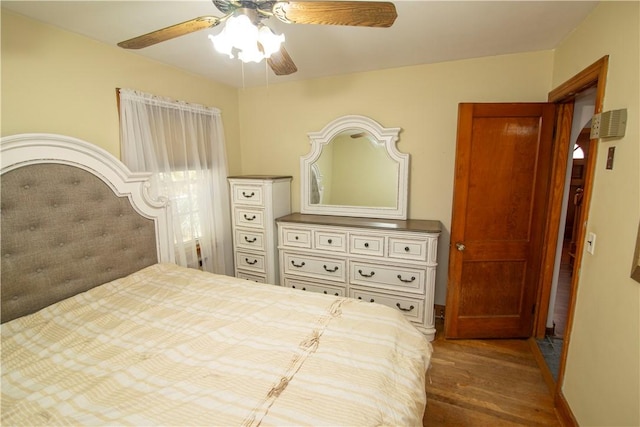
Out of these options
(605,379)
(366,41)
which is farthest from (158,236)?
(605,379)

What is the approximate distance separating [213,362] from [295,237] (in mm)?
1648

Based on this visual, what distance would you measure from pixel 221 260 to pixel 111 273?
1150 mm

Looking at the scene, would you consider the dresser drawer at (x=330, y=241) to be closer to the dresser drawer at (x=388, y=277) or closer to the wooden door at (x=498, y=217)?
the dresser drawer at (x=388, y=277)

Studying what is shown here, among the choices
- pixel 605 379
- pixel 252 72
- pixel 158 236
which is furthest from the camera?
pixel 252 72

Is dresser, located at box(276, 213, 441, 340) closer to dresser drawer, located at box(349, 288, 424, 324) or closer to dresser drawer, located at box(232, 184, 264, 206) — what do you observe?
dresser drawer, located at box(349, 288, 424, 324)

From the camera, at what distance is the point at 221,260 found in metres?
2.99

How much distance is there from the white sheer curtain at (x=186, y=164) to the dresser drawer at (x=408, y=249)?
1.75m

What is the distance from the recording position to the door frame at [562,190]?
5.00 feet

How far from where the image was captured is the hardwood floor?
168 cm

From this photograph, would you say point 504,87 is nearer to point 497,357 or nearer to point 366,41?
point 366,41

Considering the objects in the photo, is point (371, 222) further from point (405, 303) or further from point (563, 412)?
point (563, 412)

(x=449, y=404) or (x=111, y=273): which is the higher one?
(x=111, y=273)

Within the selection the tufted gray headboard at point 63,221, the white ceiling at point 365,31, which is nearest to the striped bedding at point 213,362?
the tufted gray headboard at point 63,221

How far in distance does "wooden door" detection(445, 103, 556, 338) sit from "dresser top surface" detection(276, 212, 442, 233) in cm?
25
